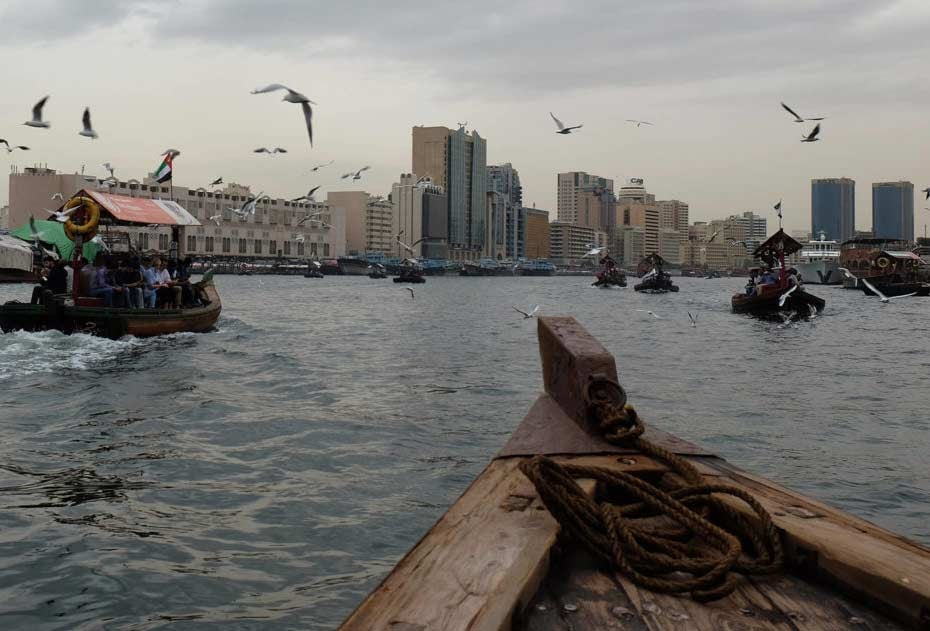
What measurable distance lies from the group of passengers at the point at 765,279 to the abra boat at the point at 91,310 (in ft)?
88.3

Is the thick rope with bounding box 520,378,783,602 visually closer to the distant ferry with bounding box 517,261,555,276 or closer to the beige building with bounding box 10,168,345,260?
the beige building with bounding box 10,168,345,260

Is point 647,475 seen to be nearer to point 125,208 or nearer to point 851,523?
point 851,523

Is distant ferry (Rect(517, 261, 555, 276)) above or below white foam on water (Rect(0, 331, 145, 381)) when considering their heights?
above

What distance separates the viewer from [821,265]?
101812 millimetres

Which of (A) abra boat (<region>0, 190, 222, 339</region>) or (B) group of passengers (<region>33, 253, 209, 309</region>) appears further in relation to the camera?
(B) group of passengers (<region>33, 253, 209, 309</region>)

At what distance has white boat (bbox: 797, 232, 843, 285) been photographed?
102 metres

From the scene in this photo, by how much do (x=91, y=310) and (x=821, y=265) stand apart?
9986 centimetres

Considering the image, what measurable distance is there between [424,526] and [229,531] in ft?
4.88

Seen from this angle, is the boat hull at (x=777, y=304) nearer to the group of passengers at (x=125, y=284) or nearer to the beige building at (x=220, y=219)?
the group of passengers at (x=125, y=284)

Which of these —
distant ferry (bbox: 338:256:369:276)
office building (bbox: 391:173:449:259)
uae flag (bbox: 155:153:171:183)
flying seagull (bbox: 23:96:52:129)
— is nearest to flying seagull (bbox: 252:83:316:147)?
flying seagull (bbox: 23:96:52:129)

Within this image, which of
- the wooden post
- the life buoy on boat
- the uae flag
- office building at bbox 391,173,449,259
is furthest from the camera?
office building at bbox 391,173,449,259

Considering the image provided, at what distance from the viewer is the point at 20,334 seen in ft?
58.9

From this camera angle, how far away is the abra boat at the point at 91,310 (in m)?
17.7

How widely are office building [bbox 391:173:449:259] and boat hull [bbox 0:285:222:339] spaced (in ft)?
497
